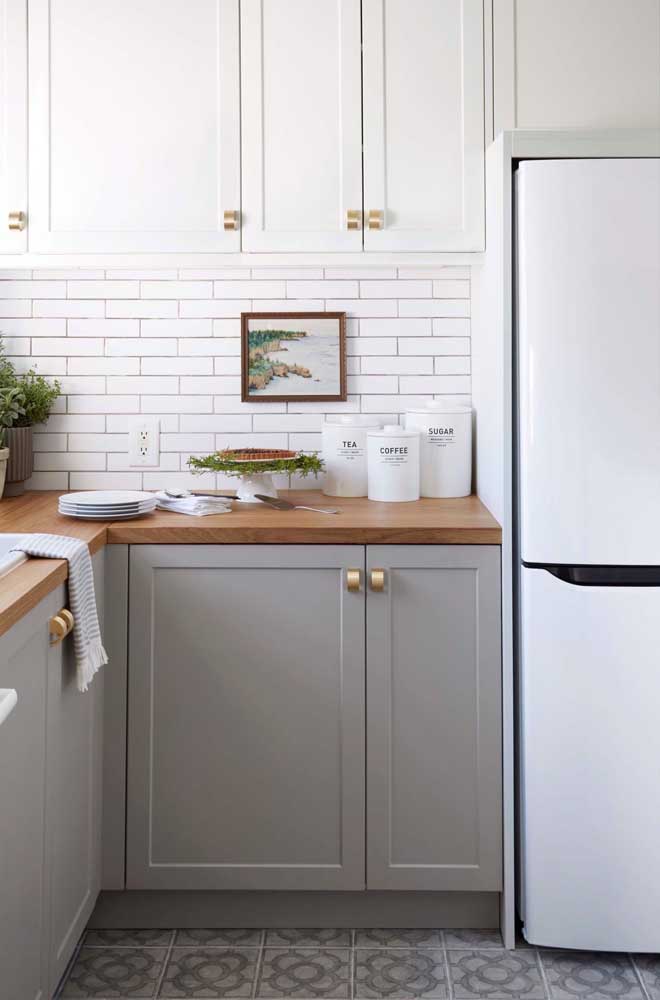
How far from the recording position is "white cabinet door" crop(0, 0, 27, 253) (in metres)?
A: 2.39

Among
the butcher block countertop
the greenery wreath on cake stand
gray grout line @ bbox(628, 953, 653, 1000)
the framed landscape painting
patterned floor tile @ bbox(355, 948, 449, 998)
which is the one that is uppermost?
the framed landscape painting

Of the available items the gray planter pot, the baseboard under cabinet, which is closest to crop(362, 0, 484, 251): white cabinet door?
the gray planter pot

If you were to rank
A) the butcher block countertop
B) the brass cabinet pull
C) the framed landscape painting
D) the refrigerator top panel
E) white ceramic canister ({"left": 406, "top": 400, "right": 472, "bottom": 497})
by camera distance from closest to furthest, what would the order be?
the brass cabinet pull → the refrigerator top panel → the butcher block countertop → white ceramic canister ({"left": 406, "top": 400, "right": 472, "bottom": 497}) → the framed landscape painting

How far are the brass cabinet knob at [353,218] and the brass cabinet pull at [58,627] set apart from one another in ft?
3.95

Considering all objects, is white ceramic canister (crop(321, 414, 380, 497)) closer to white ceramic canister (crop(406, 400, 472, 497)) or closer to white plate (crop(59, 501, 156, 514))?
white ceramic canister (crop(406, 400, 472, 497))

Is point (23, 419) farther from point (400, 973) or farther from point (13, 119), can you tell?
point (400, 973)

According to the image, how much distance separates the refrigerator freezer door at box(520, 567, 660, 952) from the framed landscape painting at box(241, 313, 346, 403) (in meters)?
0.95

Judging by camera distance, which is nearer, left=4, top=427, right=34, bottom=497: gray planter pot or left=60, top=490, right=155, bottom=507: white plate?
left=60, top=490, right=155, bottom=507: white plate

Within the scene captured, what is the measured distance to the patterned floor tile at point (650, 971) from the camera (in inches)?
80.6

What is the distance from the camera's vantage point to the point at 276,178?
2.42 m

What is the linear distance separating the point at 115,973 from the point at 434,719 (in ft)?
2.91

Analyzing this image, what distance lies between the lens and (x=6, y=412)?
260 centimetres

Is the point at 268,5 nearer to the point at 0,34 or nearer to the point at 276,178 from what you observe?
the point at 276,178

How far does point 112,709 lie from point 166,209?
4.04 feet
